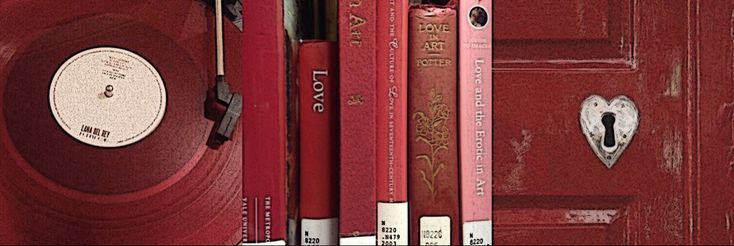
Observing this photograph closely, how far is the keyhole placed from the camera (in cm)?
82

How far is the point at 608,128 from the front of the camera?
32.1 inches

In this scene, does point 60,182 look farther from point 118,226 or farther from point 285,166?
point 285,166

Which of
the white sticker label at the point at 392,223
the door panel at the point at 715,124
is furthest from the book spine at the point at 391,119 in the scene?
the door panel at the point at 715,124

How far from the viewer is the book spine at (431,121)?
79 cm

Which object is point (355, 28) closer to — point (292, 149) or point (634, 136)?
point (292, 149)

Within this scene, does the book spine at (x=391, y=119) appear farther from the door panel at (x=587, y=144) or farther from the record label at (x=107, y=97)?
the record label at (x=107, y=97)

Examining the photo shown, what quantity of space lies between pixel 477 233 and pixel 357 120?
0.14 m

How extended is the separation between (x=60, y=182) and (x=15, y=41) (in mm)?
127

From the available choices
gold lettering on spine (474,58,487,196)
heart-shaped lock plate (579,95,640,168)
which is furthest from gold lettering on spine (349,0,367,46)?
heart-shaped lock plate (579,95,640,168)

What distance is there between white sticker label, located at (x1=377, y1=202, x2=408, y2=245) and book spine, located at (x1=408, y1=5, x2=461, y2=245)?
2 centimetres

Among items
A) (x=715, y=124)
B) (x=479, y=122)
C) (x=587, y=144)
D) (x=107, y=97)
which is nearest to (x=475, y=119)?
(x=479, y=122)

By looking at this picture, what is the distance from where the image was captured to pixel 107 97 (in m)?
0.80

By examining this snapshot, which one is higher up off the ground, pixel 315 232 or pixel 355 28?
pixel 355 28

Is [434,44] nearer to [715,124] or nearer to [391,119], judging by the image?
[391,119]
